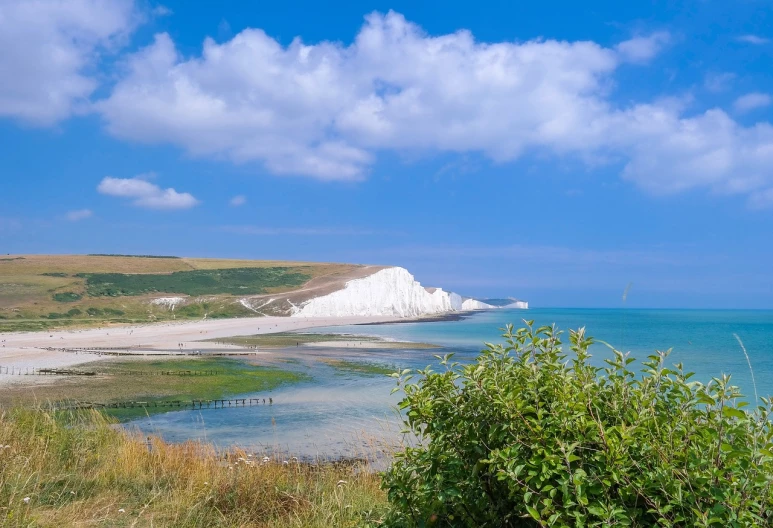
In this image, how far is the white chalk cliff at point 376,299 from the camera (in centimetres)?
10412

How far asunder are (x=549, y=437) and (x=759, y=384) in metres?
34.6

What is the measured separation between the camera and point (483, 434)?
11.9ft

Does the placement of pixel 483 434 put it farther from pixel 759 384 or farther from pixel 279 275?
pixel 279 275

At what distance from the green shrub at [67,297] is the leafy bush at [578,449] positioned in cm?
10137

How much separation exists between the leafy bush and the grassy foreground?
2.18 metres

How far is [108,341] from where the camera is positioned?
171 ft

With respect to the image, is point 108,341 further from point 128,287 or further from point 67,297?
point 128,287

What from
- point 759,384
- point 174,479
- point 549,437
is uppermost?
point 549,437

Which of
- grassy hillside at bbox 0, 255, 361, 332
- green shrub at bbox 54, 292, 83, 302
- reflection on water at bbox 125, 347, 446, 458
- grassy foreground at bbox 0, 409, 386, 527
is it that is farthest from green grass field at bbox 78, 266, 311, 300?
grassy foreground at bbox 0, 409, 386, 527

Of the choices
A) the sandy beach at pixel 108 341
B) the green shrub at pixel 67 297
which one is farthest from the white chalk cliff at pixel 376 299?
the green shrub at pixel 67 297

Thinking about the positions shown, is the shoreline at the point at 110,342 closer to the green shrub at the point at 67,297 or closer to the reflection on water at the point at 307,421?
the reflection on water at the point at 307,421

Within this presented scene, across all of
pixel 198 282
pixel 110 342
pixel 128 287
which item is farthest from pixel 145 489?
pixel 198 282

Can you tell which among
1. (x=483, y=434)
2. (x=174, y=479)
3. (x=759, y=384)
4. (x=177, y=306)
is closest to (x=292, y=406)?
(x=174, y=479)

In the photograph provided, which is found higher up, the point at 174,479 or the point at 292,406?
the point at 174,479
